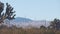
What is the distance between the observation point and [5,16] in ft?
103

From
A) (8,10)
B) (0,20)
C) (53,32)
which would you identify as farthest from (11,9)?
(53,32)

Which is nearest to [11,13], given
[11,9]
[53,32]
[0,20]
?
[11,9]

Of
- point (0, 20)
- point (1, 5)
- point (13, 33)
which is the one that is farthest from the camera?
point (1, 5)

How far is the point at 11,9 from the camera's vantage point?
107ft

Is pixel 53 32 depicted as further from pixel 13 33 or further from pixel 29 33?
pixel 13 33

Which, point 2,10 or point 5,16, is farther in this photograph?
point 2,10

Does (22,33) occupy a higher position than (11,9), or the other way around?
(11,9)

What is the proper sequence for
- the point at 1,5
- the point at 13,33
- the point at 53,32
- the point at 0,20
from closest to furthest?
the point at 13,33
the point at 53,32
the point at 0,20
the point at 1,5

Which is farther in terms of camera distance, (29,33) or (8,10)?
(8,10)

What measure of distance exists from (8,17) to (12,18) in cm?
118

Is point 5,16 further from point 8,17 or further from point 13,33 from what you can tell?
point 13,33

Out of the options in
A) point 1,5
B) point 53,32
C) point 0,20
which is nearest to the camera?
point 53,32

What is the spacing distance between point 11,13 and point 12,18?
100 cm

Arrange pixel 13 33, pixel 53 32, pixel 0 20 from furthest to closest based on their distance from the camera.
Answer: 1. pixel 0 20
2. pixel 53 32
3. pixel 13 33
